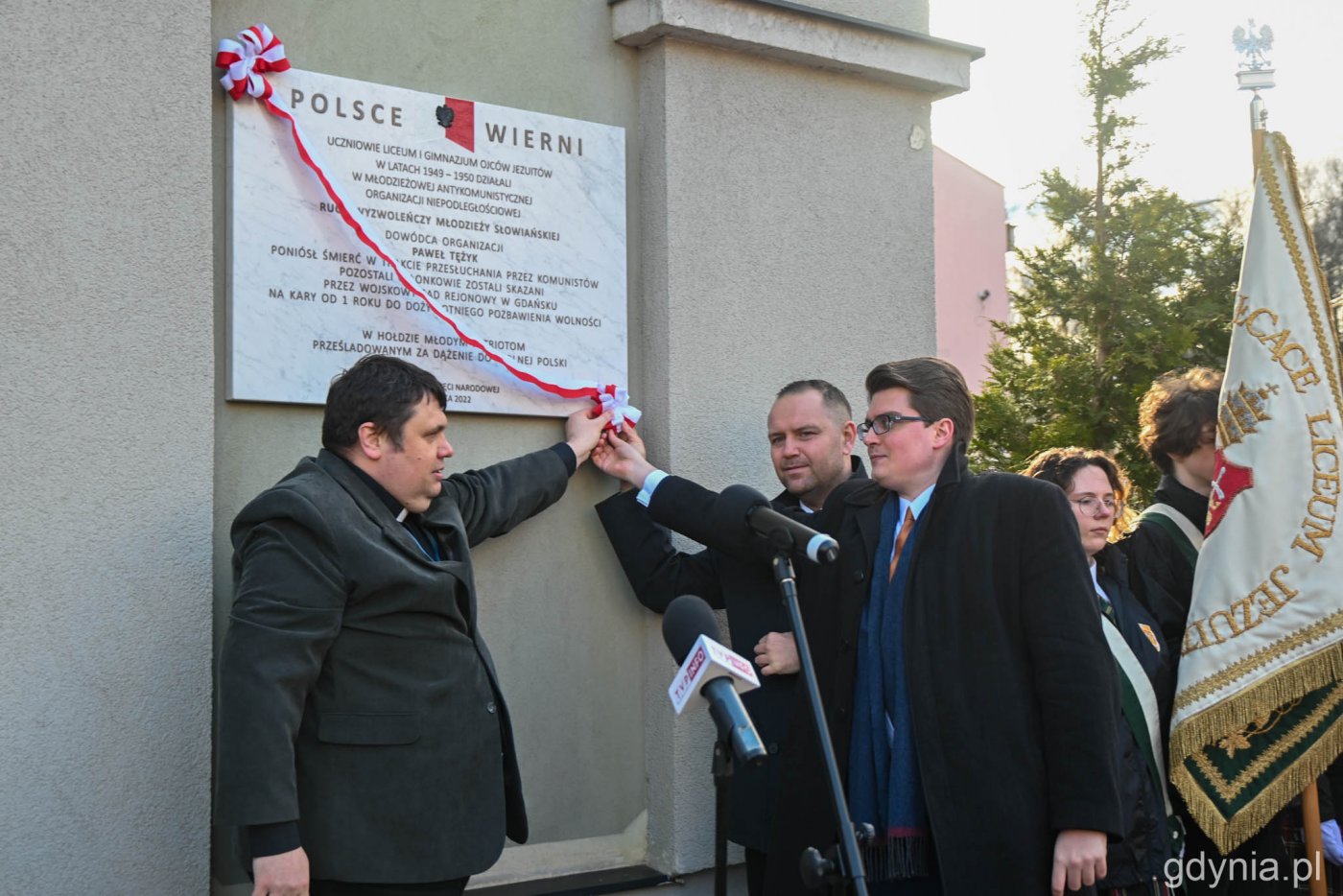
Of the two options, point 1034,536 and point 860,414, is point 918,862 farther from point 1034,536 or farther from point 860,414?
point 860,414

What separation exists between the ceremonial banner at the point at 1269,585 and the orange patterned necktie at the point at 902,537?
1.43m

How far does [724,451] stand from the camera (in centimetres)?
503

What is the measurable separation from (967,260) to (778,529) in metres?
21.9

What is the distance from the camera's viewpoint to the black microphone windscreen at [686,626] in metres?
2.67

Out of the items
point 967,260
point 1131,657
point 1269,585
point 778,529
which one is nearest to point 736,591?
point 1131,657

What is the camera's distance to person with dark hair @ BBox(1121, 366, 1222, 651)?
4875mm

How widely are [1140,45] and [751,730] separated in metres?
14.7

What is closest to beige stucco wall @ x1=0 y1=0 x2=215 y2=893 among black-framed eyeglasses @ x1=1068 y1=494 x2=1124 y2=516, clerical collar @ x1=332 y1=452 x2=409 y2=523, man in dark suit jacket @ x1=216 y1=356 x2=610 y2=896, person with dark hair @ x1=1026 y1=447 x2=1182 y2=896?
man in dark suit jacket @ x1=216 y1=356 x2=610 y2=896

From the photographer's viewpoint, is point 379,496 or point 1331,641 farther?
point 1331,641

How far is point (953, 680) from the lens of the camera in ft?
11.6

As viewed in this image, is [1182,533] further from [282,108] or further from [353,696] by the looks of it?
[282,108]

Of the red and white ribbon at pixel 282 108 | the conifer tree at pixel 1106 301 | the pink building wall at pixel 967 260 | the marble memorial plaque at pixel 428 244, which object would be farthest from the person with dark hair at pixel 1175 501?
the pink building wall at pixel 967 260

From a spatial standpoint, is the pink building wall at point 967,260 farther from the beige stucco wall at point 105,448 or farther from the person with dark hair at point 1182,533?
the beige stucco wall at point 105,448

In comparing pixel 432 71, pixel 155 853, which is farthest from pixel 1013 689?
pixel 432 71
